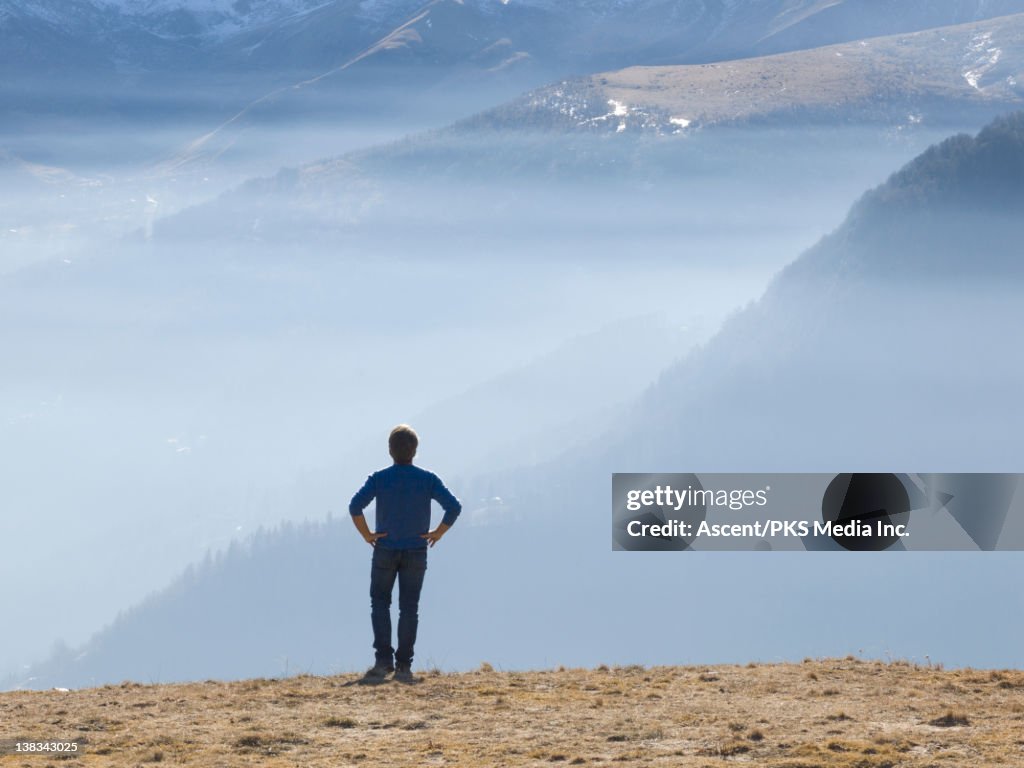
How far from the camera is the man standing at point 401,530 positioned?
23.2 meters

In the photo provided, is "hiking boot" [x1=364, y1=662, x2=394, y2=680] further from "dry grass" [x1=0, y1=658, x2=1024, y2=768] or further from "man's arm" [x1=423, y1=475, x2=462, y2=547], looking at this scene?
"man's arm" [x1=423, y1=475, x2=462, y2=547]

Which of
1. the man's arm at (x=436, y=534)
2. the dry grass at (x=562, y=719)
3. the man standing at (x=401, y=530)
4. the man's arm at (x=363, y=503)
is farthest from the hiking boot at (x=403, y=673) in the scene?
the man's arm at (x=363, y=503)

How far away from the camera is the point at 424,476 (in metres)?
23.2

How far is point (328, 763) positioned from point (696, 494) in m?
22.4

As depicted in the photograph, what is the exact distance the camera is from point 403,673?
23.8m

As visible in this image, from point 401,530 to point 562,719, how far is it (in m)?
4.55

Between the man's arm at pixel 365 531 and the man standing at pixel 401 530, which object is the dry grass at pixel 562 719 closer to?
the man standing at pixel 401 530

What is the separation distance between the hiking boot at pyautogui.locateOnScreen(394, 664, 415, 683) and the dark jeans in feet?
0.25

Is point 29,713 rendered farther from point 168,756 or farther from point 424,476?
point 424,476

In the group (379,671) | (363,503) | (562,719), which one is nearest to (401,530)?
(363,503)

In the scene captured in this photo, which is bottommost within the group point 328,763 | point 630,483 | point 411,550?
point 328,763

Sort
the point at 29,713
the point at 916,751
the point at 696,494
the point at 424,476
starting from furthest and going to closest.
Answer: the point at 696,494 < the point at 424,476 < the point at 29,713 < the point at 916,751

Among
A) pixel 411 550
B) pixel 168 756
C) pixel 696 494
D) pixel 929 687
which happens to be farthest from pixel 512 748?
pixel 696 494

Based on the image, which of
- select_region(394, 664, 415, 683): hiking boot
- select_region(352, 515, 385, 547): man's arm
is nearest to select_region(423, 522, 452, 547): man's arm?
select_region(352, 515, 385, 547): man's arm
